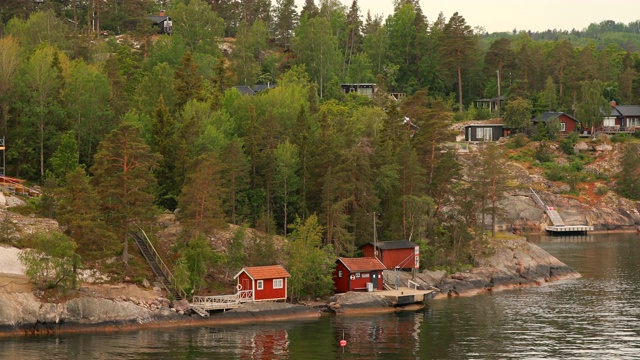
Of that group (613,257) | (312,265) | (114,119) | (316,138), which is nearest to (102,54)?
(114,119)

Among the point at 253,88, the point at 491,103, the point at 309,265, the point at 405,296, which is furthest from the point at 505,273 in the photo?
the point at 491,103

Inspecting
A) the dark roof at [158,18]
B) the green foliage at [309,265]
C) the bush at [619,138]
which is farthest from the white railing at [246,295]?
the bush at [619,138]

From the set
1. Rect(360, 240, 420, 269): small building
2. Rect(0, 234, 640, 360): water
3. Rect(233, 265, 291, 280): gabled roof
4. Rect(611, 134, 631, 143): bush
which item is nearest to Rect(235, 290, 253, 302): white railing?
Rect(233, 265, 291, 280): gabled roof

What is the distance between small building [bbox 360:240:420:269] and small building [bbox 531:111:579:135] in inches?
2847

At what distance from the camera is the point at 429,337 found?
2726 inches

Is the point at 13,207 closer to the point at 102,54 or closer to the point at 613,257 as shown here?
the point at 102,54

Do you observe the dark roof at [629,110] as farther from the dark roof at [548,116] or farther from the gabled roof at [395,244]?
the gabled roof at [395,244]

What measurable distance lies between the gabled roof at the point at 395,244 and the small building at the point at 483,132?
68.4 m

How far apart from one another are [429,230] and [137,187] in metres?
32.1

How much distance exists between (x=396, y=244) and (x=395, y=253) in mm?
894

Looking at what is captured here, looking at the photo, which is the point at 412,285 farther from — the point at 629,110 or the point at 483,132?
the point at 629,110

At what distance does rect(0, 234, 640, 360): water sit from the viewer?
6262cm

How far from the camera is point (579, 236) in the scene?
136m

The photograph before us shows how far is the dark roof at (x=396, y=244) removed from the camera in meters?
87.7
